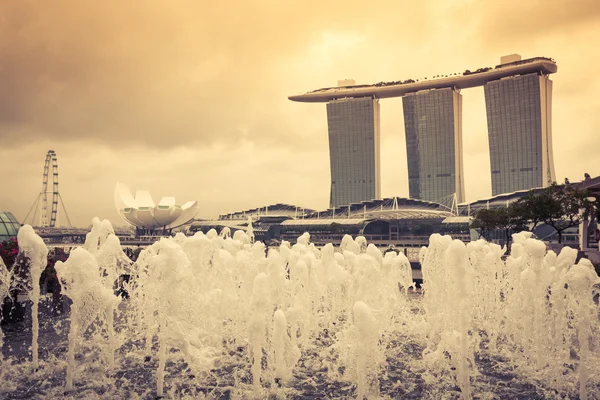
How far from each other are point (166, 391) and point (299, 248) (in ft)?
33.0

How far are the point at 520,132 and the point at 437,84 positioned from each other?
21588 mm

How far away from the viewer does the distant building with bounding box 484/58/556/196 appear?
337ft

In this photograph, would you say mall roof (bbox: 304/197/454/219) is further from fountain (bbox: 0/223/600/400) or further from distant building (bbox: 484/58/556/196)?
fountain (bbox: 0/223/600/400)

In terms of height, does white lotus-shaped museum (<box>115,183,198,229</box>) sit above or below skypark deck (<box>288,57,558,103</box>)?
below

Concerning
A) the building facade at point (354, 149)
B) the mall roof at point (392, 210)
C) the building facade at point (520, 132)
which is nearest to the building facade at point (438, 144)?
the building facade at point (520, 132)

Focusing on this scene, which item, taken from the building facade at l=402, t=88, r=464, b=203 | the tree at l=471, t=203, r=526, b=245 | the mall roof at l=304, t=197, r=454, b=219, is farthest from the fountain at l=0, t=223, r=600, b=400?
the building facade at l=402, t=88, r=464, b=203

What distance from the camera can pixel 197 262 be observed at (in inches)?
642

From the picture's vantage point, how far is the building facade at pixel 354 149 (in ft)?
392

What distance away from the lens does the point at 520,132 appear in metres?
105

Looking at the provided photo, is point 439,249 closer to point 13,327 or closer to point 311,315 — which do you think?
point 311,315

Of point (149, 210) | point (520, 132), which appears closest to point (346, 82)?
point (520, 132)

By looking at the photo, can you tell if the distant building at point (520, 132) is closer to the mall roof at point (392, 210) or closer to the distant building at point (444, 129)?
the distant building at point (444, 129)

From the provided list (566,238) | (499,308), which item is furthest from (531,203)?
(566,238)

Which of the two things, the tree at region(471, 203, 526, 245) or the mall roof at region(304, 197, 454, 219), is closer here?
the tree at region(471, 203, 526, 245)
